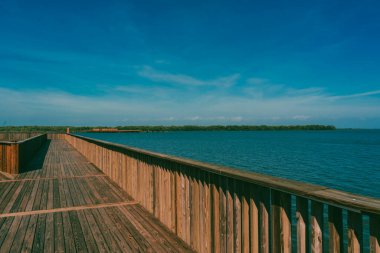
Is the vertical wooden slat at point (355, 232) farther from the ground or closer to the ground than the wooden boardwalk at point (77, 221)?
farther from the ground

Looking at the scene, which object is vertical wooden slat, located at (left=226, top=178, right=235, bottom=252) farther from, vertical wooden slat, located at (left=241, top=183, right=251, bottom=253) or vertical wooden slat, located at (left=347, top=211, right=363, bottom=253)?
vertical wooden slat, located at (left=347, top=211, right=363, bottom=253)

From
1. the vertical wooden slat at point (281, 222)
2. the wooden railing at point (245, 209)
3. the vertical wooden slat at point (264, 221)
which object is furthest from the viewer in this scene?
the vertical wooden slat at point (264, 221)

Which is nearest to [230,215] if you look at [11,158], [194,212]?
[194,212]

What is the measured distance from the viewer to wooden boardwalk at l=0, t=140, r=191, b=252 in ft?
10.9

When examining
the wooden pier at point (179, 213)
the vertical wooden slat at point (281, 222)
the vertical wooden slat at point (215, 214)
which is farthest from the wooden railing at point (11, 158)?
the vertical wooden slat at point (281, 222)

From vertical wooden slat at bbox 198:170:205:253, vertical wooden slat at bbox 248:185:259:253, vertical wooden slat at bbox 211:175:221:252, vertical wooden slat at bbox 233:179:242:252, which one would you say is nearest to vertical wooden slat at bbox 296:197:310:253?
vertical wooden slat at bbox 248:185:259:253

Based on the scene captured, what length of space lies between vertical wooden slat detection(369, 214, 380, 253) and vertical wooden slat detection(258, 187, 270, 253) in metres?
0.81

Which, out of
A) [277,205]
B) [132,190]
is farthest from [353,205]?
[132,190]

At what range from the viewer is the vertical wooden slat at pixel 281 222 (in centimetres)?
195

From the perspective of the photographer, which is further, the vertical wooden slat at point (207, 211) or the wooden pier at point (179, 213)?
the vertical wooden slat at point (207, 211)

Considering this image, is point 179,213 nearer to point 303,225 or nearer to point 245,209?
point 245,209

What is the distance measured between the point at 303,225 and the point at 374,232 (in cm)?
45

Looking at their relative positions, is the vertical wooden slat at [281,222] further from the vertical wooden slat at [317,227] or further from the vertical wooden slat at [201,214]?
the vertical wooden slat at [201,214]

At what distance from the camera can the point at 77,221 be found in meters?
4.20
